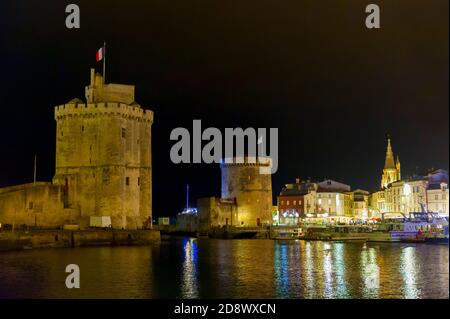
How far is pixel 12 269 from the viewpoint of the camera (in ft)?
80.3

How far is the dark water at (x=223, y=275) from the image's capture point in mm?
19328

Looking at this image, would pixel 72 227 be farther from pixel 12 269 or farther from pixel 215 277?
pixel 215 277

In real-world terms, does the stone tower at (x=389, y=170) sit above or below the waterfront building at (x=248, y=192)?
above

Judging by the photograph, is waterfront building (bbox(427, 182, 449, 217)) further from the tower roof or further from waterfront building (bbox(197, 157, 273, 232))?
the tower roof

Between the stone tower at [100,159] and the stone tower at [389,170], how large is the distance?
2562 inches

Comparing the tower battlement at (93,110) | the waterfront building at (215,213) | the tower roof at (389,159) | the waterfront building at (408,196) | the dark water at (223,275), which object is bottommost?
the dark water at (223,275)

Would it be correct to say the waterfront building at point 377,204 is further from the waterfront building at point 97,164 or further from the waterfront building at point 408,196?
the waterfront building at point 97,164

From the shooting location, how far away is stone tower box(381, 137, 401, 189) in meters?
99.8

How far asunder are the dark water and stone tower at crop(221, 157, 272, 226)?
34.0 metres

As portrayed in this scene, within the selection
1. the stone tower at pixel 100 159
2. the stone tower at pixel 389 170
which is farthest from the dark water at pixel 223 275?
the stone tower at pixel 389 170

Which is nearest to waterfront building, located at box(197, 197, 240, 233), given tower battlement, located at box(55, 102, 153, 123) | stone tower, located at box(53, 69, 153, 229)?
stone tower, located at box(53, 69, 153, 229)

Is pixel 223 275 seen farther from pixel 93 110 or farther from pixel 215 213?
pixel 215 213

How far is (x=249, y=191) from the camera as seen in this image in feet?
220
